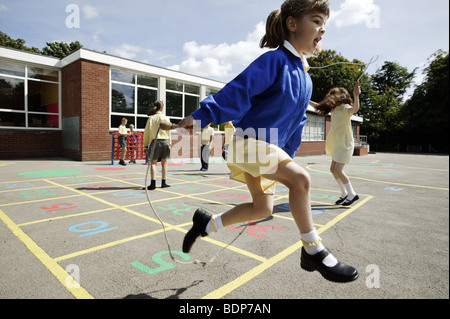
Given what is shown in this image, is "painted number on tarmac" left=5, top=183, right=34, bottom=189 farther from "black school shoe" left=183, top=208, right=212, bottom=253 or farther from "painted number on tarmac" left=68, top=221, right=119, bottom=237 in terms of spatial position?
"black school shoe" left=183, top=208, right=212, bottom=253

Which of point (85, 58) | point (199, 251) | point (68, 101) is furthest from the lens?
point (68, 101)

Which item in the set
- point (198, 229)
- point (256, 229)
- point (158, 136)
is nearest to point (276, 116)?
point (198, 229)

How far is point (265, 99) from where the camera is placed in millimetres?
2037

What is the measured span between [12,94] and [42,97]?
50.9 inches

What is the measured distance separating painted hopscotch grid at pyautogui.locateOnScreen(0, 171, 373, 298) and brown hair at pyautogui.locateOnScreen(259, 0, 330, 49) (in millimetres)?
1991

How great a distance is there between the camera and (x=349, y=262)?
2766 millimetres

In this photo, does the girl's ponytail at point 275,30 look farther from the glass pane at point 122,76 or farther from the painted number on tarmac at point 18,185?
the glass pane at point 122,76

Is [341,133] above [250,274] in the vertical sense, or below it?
above

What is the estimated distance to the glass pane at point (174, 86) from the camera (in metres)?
17.1

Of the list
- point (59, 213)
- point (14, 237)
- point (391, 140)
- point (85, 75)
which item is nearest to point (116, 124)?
point (85, 75)

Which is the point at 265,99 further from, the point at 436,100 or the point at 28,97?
the point at 28,97

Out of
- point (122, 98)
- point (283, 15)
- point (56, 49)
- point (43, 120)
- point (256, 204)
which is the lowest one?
point (256, 204)

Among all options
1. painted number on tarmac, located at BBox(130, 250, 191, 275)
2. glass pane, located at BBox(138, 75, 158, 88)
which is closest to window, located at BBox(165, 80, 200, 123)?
glass pane, located at BBox(138, 75, 158, 88)

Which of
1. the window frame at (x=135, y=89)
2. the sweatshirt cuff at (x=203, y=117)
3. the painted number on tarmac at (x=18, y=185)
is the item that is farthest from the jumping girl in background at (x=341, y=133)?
the window frame at (x=135, y=89)
